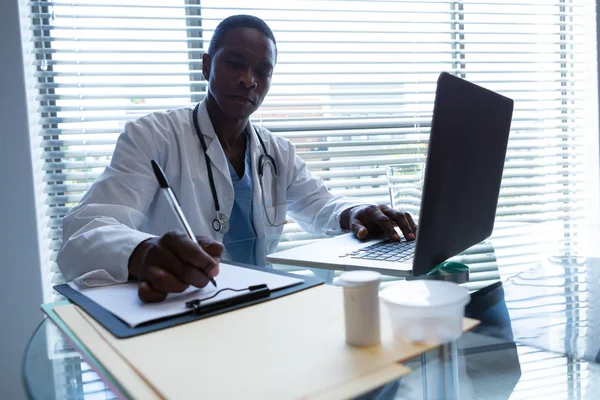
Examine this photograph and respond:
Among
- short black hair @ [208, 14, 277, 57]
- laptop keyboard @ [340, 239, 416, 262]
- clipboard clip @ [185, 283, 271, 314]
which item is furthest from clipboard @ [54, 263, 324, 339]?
short black hair @ [208, 14, 277, 57]

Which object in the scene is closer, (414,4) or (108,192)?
(108,192)

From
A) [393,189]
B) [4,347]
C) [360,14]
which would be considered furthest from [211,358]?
[360,14]

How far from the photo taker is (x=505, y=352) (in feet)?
2.12

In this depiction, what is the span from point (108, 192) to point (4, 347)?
35.5 inches

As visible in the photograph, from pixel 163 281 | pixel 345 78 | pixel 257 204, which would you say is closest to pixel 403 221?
pixel 257 204

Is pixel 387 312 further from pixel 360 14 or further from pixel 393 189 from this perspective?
pixel 360 14

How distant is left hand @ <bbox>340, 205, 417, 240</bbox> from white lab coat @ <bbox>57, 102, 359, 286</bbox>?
0.51 ft

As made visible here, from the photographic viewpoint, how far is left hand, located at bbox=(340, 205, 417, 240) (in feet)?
3.57

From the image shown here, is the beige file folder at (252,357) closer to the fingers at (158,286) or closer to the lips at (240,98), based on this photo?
the fingers at (158,286)

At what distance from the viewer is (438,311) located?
16.6 inches

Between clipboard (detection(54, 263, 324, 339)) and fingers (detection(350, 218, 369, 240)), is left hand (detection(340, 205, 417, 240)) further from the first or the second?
clipboard (detection(54, 263, 324, 339))

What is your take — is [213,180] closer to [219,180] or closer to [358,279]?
[219,180]

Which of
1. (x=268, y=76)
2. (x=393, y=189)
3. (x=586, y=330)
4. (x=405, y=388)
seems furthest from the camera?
(x=268, y=76)

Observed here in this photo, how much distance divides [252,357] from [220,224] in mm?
949
